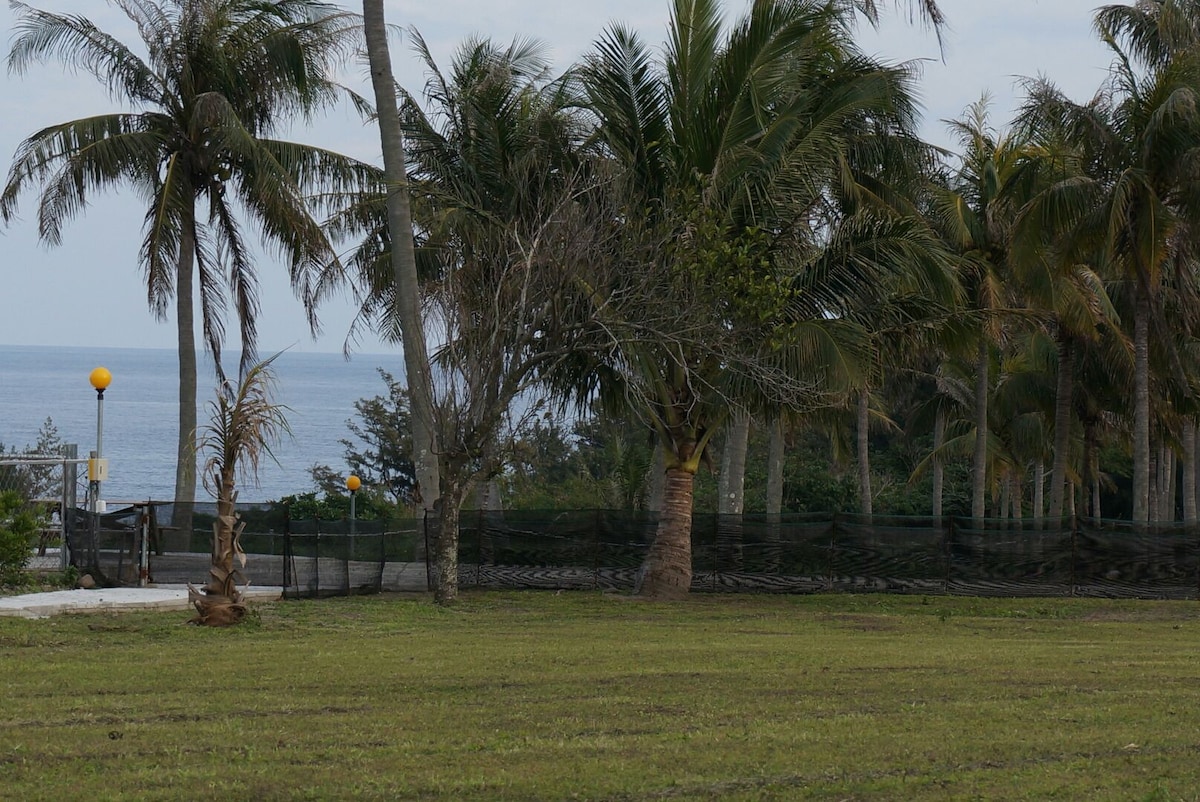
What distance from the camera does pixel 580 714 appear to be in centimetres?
915

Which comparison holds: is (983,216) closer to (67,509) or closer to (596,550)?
(596,550)

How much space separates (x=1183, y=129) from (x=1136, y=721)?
1697cm

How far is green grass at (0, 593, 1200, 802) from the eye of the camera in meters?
7.01

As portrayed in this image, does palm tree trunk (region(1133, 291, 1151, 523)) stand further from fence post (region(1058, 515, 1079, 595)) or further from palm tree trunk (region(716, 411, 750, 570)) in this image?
palm tree trunk (region(716, 411, 750, 570))

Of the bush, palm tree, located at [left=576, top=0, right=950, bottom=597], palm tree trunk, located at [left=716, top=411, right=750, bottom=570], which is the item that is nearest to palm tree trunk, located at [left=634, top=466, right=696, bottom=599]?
palm tree, located at [left=576, top=0, right=950, bottom=597]

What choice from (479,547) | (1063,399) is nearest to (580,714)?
(479,547)

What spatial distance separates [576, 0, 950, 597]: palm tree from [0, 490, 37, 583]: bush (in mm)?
8792

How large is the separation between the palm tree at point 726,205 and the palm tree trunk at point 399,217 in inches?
120

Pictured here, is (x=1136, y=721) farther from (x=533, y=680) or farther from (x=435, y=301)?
(x=435, y=301)

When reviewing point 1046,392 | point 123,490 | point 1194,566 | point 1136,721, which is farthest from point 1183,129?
point 123,490

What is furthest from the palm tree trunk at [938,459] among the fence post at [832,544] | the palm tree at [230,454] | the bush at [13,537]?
the palm tree at [230,454]

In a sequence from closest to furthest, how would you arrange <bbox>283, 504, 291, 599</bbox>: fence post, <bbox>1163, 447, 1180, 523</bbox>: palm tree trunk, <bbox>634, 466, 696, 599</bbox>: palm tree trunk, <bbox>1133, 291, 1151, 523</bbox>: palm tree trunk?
1. <bbox>283, 504, 291, 599</bbox>: fence post
2. <bbox>634, 466, 696, 599</bbox>: palm tree trunk
3. <bbox>1133, 291, 1151, 523</bbox>: palm tree trunk
4. <bbox>1163, 447, 1180, 523</bbox>: palm tree trunk

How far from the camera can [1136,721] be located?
8.86 m

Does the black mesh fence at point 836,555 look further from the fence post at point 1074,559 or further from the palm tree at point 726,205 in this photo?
the palm tree at point 726,205
